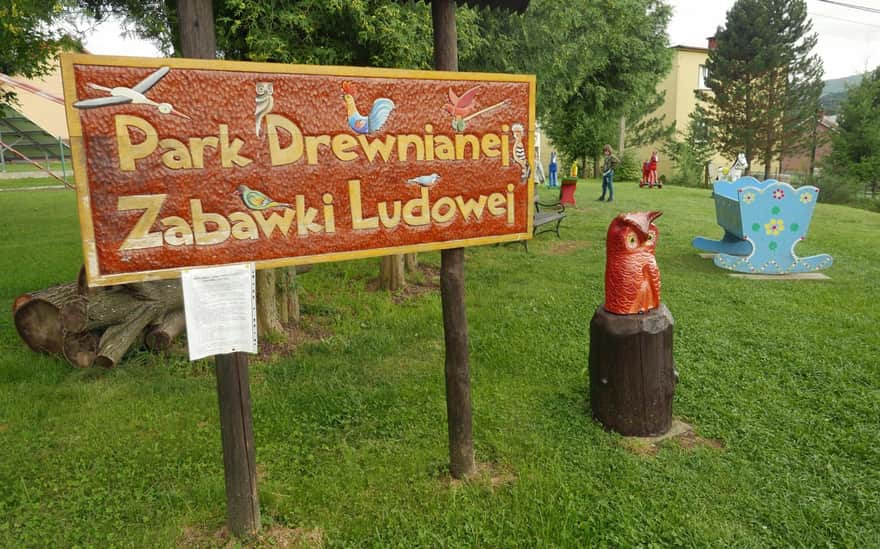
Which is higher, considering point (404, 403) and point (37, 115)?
point (37, 115)

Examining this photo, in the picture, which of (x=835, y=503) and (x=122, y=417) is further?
(x=122, y=417)

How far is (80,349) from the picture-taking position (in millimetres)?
4867

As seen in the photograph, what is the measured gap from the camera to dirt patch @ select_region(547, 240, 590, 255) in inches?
382

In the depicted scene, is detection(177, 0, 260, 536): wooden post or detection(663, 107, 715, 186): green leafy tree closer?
detection(177, 0, 260, 536): wooden post

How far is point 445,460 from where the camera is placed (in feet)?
11.1

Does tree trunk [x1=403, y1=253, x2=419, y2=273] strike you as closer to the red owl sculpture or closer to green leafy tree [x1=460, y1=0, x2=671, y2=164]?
green leafy tree [x1=460, y1=0, x2=671, y2=164]

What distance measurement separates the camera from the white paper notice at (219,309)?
240 centimetres

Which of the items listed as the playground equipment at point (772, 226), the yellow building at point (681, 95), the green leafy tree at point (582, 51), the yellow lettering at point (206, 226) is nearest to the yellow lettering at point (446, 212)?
the yellow lettering at point (206, 226)

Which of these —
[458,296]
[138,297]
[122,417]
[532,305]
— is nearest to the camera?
[458,296]

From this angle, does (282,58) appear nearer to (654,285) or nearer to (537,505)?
(654,285)

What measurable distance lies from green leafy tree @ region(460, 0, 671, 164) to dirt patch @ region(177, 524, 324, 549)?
568cm

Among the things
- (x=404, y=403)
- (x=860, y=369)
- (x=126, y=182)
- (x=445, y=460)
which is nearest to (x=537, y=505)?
(x=445, y=460)

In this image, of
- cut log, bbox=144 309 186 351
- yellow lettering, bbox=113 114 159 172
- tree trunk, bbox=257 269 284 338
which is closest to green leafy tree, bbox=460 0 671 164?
tree trunk, bbox=257 269 284 338

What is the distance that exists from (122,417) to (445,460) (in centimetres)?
229
